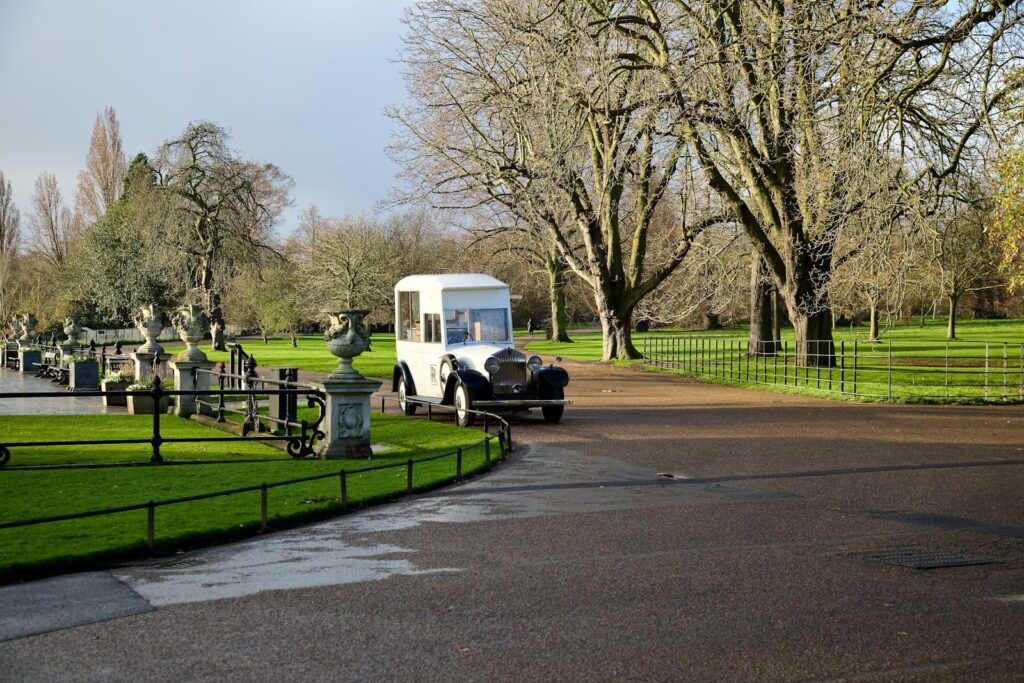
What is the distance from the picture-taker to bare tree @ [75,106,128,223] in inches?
3637

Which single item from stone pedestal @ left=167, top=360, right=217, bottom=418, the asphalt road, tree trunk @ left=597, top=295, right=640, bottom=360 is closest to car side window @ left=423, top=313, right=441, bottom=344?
stone pedestal @ left=167, top=360, right=217, bottom=418

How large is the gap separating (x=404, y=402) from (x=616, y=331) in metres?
20.0

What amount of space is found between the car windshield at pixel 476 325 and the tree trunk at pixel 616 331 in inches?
782

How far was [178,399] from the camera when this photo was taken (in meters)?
25.3

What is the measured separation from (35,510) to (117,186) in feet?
287

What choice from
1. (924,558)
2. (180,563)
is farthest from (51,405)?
(924,558)

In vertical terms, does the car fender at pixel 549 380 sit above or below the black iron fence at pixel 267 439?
above

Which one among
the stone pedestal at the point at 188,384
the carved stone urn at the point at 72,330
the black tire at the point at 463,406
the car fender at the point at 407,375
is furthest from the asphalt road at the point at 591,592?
the carved stone urn at the point at 72,330

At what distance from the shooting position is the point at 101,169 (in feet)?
305

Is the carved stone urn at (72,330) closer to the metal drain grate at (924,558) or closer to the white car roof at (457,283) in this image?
the white car roof at (457,283)

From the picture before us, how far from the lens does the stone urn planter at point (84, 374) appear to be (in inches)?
1259

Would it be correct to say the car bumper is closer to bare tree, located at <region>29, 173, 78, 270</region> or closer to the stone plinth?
the stone plinth

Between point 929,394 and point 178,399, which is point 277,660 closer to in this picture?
point 178,399

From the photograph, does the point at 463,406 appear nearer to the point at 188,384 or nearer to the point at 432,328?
the point at 432,328
